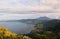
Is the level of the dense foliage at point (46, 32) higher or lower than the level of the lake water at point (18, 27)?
lower

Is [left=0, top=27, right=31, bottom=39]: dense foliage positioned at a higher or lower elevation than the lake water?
lower

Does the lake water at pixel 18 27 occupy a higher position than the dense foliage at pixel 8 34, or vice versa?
the lake water at pixel 18 27

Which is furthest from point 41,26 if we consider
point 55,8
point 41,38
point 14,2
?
point 14,2

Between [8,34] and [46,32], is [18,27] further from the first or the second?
[46,32]

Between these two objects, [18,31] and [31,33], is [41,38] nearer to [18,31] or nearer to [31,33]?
[31,33]

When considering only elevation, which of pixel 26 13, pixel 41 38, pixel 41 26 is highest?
pixel 26 13

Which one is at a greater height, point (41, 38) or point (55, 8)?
point (55, 8)

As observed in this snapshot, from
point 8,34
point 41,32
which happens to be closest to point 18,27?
point 8,34

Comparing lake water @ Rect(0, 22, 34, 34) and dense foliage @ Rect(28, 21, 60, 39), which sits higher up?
lake water @ Rect(0, 22, 34, 34)
